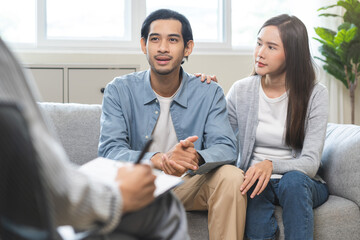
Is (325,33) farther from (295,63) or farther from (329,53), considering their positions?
(295,63)

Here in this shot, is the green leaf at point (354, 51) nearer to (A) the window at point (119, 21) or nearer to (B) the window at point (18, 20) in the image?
(A) the window at point (119, 21)

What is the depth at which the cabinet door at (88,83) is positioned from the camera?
3.18 m

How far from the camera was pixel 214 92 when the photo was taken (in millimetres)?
1863

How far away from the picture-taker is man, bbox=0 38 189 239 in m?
0.63

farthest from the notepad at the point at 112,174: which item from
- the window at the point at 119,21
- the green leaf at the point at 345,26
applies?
the green leaf at the point at 345,26

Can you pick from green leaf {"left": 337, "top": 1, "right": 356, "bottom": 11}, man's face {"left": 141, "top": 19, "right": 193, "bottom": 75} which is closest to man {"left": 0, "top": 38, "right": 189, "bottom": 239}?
man's face {"left": 141, "top": 19, "right": 193, "bottom": 75}

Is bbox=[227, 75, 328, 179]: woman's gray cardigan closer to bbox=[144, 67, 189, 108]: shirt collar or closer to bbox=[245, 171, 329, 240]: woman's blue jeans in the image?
bbox=[245, 171, 329, 240]: woman's blue jeans

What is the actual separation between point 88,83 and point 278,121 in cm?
174

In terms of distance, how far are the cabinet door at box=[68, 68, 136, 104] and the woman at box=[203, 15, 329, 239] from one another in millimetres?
1468

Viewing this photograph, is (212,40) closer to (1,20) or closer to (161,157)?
(1,20)

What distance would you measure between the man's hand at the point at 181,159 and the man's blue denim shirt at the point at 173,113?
0.22 metres

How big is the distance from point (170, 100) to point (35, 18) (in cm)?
227

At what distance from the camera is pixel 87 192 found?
26.9 inches

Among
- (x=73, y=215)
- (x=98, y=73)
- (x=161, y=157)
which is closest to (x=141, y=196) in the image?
(x=73, y=215)
